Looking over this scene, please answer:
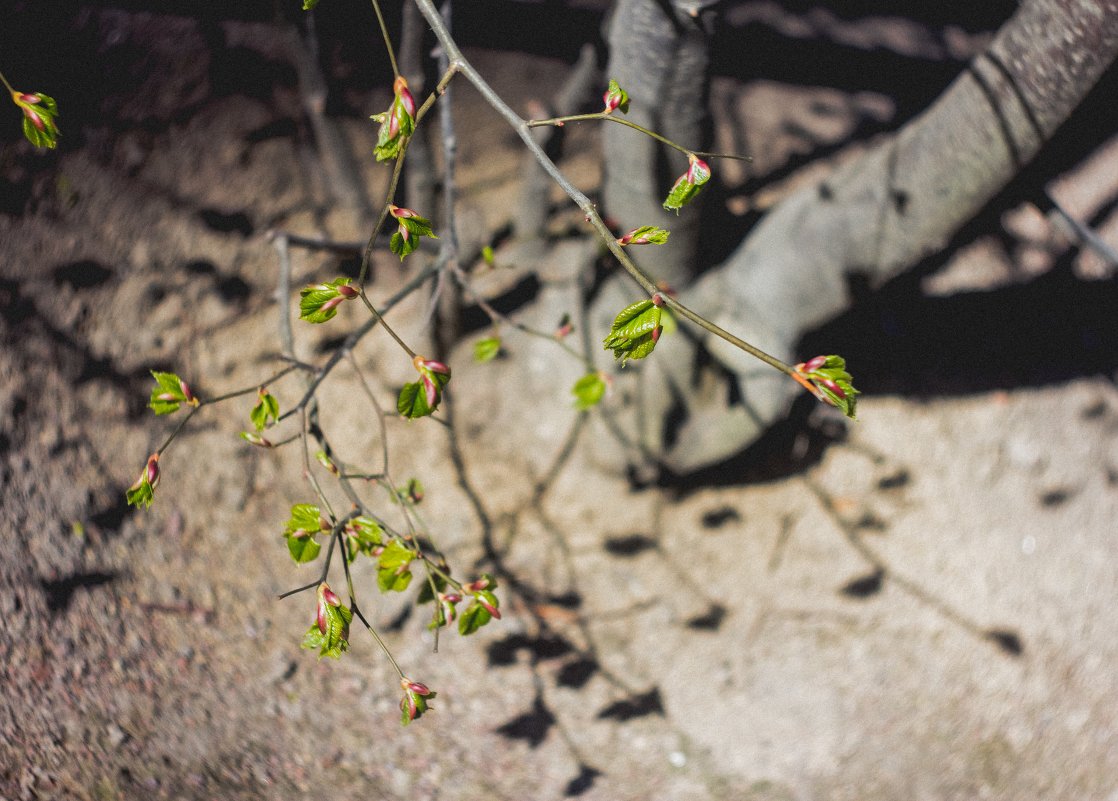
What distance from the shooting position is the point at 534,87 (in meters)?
3.20

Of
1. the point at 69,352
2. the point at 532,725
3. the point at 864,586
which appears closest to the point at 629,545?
the point at 532,725

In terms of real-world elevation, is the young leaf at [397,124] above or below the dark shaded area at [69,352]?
above

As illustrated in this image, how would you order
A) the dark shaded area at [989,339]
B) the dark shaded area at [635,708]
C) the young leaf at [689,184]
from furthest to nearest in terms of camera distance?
the dark shaded area at [989,339]
the dark shaded area at [635,708]
the young leaf at [689,184]

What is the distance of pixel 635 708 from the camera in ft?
8.18

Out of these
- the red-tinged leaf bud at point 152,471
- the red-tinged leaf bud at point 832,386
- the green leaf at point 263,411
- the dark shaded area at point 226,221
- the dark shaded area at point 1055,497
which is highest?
the red-tinged leaf bud at point 832,386

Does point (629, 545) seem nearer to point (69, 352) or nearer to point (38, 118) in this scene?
point (69, 352)

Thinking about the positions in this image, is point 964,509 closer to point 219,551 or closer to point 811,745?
point 811,745

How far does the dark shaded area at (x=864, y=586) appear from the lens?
2717mm

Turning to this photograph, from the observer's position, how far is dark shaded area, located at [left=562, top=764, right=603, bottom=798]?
2312 millimetres

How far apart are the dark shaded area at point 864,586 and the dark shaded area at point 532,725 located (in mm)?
1218

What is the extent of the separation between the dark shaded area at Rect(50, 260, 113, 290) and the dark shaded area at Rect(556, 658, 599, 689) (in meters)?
2.11

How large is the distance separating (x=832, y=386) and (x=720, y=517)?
1897mm

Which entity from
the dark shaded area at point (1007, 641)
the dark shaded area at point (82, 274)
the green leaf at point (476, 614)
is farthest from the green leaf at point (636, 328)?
the dark shaded area at point (1007, 641)

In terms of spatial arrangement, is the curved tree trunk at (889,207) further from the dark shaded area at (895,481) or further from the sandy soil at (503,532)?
the dark shaded area at (895,481)
